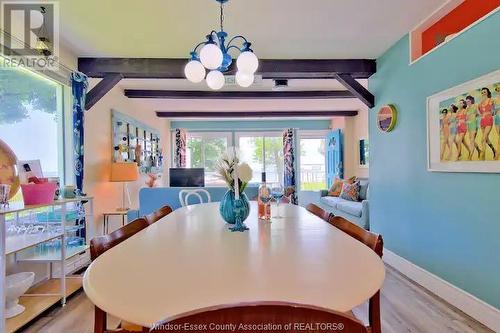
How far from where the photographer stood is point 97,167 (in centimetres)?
381

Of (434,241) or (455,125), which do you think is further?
(434,241)

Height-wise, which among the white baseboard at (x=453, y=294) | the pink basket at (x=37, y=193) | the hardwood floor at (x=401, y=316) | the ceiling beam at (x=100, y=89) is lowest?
the hardwood floor at (x=401, y=316)

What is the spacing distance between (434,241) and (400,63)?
179 cm

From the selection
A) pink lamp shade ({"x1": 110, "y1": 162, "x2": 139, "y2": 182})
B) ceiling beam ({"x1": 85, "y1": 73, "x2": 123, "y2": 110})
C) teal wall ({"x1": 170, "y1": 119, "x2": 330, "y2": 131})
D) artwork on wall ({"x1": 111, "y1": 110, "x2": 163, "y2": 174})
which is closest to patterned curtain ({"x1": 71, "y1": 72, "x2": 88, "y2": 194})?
ceiling beam ({"x1": 85, "y1": 73, "x2": 123, "y2": 110})

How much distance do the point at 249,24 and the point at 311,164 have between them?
231 inches

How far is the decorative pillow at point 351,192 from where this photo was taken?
564 centimetres

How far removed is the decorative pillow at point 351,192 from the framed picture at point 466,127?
3040 millimetres

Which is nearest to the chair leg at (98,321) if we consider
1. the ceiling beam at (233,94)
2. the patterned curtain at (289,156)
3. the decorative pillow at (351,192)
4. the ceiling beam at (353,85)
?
the ceiling beam at (353,85)

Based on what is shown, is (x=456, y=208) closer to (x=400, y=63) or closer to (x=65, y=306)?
(x=400, y=63)

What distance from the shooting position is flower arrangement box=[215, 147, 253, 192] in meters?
1.62

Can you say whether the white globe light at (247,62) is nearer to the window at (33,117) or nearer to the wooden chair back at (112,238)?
the wooden chair back at (112,238)

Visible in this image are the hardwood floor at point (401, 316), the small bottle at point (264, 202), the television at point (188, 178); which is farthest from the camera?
the television at point (188, 178)

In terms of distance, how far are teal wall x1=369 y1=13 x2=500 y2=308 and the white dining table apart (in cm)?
139

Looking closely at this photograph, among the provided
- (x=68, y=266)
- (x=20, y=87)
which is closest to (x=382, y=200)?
(x=68, y=266)
